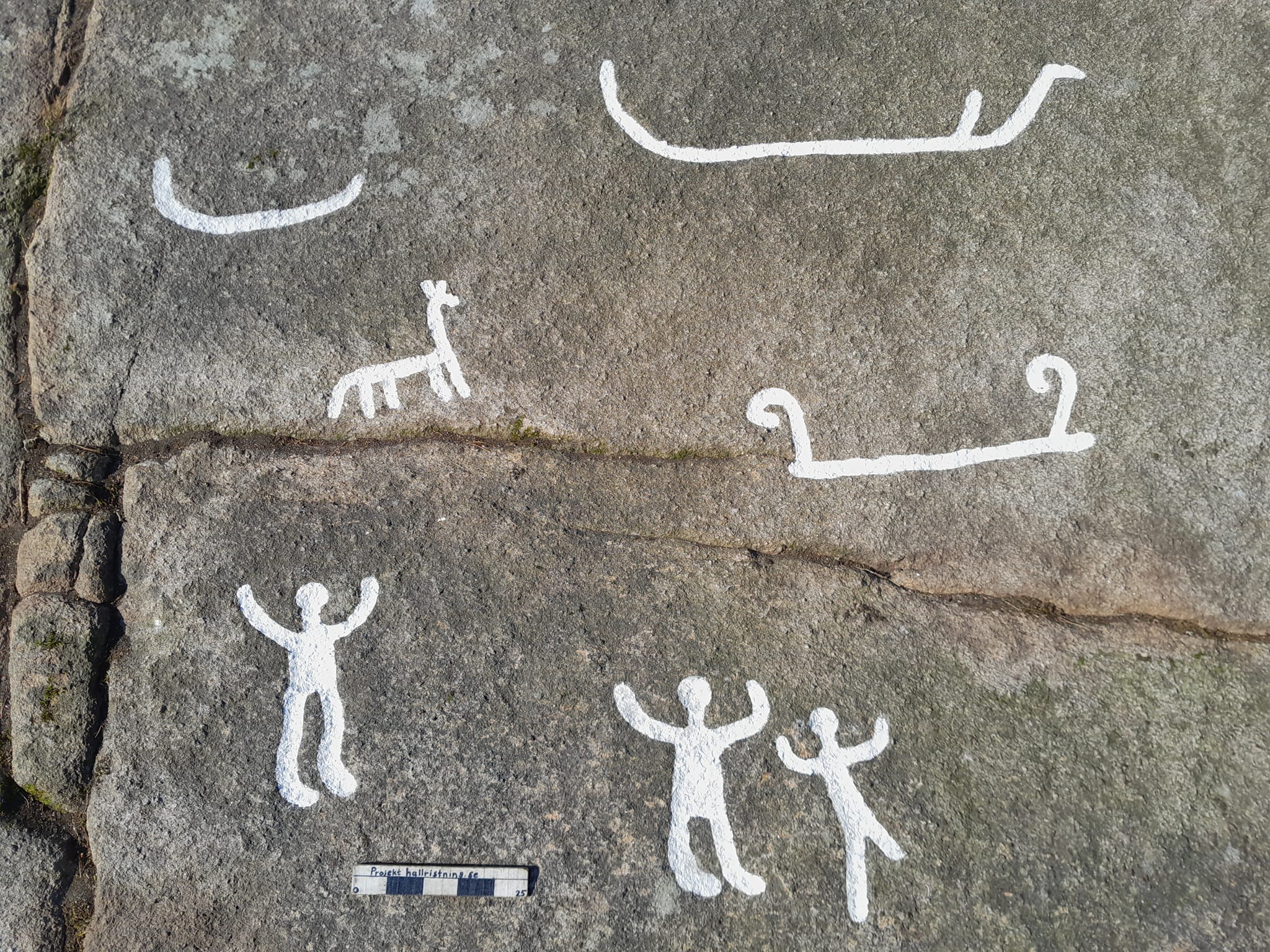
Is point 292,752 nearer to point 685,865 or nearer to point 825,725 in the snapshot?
point 685,865

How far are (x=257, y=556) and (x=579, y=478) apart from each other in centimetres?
68

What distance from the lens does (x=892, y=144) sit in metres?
1.94

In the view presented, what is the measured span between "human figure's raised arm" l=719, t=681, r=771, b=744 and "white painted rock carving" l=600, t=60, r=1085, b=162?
119 centimetres

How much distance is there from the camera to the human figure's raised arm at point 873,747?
5.33ft

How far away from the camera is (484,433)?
182cm

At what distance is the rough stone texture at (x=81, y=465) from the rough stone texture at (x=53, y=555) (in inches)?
A: 3.4

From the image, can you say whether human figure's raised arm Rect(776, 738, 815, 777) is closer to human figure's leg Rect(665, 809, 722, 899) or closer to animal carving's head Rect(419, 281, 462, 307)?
human figure's leg Rect(665, 809, 722, 899)

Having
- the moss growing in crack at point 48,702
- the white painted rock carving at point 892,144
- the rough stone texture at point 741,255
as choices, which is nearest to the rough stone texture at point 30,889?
the moss growing in crack at point 48,702

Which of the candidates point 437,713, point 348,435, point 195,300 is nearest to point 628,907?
point 437,713

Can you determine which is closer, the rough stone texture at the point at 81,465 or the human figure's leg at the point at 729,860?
the human figure's leg at the point at 729,860

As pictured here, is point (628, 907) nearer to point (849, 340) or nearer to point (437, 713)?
point (437, 713)

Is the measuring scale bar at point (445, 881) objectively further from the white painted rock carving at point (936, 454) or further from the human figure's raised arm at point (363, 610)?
the white painted rock carving at point (936, 454)

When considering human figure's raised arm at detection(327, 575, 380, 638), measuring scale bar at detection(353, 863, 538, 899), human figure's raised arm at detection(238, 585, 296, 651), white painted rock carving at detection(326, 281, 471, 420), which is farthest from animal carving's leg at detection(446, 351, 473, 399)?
measuring scale bar at detection(353, 863, 538, 899)

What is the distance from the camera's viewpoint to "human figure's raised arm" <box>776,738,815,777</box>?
1.63 metres
